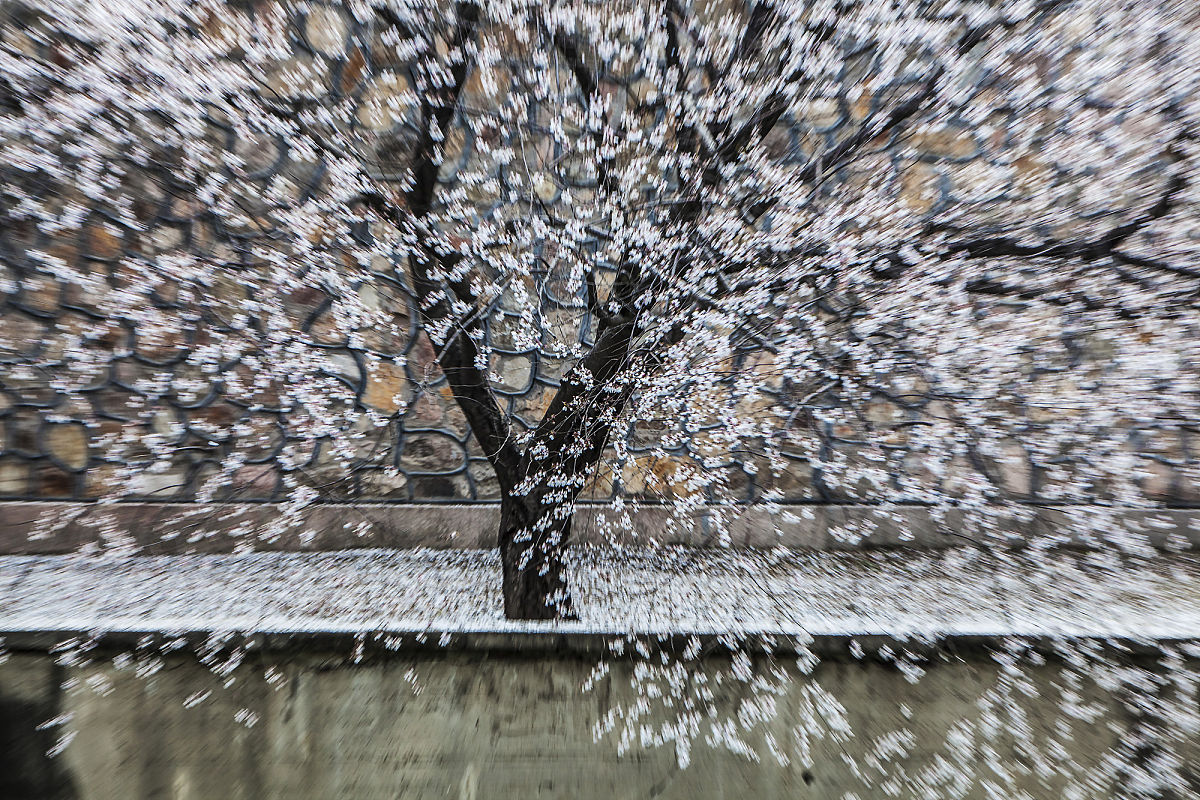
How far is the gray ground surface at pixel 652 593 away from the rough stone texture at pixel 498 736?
0.13 m

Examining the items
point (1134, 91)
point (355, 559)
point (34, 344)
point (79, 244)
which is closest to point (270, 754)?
point (355, 559)

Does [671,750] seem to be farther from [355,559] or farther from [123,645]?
[123,645]

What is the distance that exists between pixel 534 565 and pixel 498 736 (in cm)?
51

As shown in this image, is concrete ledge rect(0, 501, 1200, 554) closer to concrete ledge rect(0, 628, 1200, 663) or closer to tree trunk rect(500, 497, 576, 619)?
tree trunk rect(500, 497, 576, 619)

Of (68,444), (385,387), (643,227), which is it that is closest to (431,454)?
(385,387)

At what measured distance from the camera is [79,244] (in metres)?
2.21

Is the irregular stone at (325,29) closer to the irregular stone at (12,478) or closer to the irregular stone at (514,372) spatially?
the irregular stone at (514,372)

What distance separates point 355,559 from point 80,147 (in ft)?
6.76

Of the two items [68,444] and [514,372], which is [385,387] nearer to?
[514,372]

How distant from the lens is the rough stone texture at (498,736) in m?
1.48

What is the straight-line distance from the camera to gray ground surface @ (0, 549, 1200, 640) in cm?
157

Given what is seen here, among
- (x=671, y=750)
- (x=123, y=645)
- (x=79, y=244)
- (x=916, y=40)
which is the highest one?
(x=916, y=40)

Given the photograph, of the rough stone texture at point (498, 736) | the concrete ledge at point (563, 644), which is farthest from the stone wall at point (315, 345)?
the rough stone texture at point (498, 736)

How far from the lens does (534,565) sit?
1.67m
